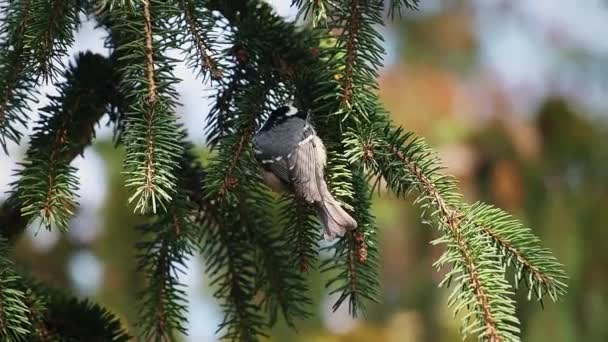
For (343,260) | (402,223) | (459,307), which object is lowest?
(459,307)

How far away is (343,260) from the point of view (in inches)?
49.3

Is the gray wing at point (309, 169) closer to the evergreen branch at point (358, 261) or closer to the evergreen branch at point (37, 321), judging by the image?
the evergreen branch at point (358, 261)

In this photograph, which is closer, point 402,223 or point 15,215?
point 15,215

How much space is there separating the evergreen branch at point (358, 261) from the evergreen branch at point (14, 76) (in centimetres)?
48

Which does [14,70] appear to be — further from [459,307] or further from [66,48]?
[459,307]

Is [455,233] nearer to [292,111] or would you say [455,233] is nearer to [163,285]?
[292,111]

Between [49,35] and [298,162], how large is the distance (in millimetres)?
378

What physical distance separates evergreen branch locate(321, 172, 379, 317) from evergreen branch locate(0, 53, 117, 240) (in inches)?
16.5

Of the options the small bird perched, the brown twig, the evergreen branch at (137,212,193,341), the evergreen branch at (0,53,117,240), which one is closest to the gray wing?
the small bird perched

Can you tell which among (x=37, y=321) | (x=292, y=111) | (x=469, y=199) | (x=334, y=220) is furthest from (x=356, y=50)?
(x=469, y=199)

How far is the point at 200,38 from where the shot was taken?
1176 millimetres

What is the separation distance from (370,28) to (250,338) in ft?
1.66

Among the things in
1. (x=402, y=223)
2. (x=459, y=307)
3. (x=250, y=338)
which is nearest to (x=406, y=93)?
(x=402, y=223)

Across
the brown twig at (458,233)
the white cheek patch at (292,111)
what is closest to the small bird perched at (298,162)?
the white cheek patch at (292,111)
